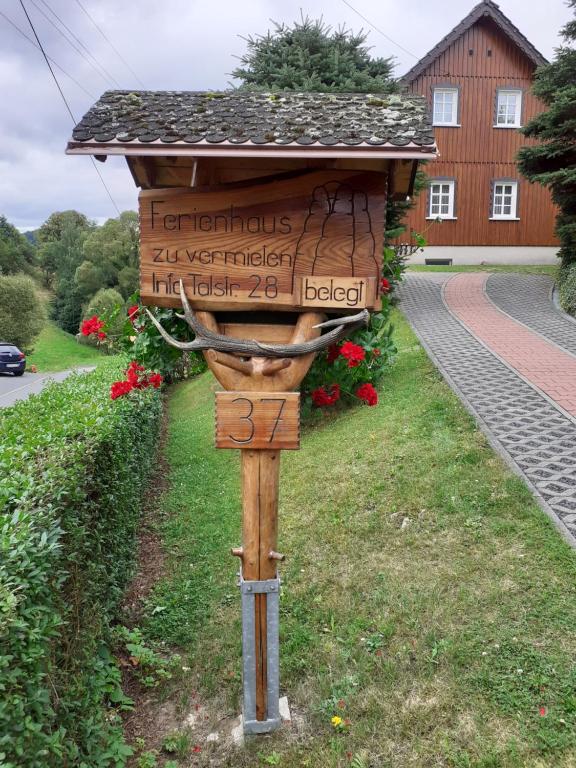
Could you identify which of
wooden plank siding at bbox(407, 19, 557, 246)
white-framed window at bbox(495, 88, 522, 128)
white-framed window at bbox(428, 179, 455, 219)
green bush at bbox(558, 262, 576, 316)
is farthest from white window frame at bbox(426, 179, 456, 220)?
green bush at bbox(558, 262, 576, 316)

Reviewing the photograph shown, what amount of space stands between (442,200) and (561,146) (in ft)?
25.7

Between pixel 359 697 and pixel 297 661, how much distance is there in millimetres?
579

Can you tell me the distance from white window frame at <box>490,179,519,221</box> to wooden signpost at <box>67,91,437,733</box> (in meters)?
20.2

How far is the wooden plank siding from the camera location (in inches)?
822

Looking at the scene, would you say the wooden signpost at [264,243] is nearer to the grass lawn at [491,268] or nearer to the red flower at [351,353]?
the red flower at [351,353]

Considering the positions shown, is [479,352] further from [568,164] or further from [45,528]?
[45,528]

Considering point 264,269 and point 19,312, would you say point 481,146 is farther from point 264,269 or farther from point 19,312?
point 19,312

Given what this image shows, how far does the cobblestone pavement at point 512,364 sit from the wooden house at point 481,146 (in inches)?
173

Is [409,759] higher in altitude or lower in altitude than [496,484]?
lower

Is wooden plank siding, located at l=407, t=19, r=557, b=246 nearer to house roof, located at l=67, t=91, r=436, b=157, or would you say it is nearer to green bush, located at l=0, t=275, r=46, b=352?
house roof, located at l=67, t=91, r=436, b=157

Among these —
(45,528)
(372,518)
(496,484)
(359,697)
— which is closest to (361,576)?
(372,518)

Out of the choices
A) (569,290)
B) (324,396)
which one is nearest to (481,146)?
(569,290)

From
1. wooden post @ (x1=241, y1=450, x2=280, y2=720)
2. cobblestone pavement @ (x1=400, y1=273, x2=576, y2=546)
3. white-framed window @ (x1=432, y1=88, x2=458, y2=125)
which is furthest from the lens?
white-framed window @ (x1=432, y1=88, x2=458, y2=125)

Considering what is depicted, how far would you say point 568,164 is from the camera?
14531 mm
